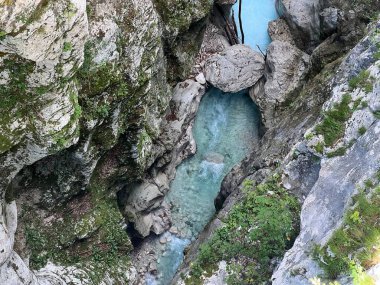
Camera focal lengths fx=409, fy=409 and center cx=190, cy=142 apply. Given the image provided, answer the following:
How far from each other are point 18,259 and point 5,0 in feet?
23.8

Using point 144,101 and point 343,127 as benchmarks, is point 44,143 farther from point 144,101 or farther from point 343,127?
point 343,127

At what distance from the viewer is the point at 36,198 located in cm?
1336

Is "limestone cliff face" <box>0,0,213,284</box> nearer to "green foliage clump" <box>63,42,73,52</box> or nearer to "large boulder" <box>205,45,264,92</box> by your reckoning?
"green foliage clump" <box>63,42,73,52</box>

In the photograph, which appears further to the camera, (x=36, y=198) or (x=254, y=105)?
(x=254, y=105)

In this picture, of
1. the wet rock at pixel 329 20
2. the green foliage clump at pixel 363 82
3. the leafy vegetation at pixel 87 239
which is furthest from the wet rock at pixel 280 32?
the leafy vegetation at pixel 87 239

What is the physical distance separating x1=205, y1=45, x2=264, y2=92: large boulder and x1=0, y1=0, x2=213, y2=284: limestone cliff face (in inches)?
68.7

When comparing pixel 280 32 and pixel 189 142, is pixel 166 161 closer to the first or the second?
pixel 189 142

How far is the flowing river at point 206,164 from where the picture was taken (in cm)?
1817

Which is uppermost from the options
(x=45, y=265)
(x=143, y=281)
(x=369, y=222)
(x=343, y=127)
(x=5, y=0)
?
(x=5, y=0)

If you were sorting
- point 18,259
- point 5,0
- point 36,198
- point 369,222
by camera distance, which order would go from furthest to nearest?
point 36,198
point 18,259
point 369,222
point 5,0

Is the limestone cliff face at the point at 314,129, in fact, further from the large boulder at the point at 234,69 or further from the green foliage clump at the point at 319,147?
the large boulder at the point at 234,69

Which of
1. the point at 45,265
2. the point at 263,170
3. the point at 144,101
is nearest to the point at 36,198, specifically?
the point at 45,265

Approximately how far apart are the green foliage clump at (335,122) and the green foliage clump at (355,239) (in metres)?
2.32

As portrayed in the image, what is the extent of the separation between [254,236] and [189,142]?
7278 mm
